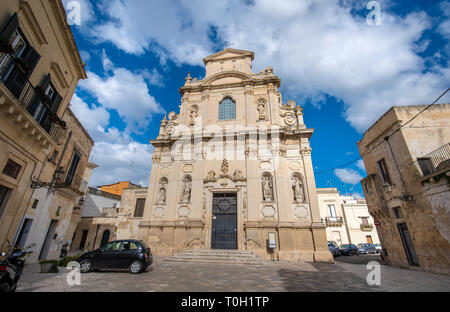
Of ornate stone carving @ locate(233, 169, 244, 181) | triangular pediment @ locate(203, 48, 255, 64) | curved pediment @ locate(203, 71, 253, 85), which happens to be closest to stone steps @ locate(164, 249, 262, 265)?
ornate stone carving @ locate(233, 169, 244, 181)

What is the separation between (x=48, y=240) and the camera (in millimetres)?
11203

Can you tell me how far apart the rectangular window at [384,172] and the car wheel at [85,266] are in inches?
597

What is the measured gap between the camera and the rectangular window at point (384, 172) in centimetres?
1172

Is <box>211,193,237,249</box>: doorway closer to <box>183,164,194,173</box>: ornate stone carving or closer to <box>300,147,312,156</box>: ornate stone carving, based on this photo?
<box>183,164,194,173</box>: ornate stone carving

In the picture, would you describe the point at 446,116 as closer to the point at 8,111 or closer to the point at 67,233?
the point at 8,111

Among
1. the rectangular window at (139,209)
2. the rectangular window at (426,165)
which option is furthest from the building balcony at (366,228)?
the rectangular window at (139,209)

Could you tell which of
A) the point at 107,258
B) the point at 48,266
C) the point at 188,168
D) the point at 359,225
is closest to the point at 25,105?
the point at 48,266

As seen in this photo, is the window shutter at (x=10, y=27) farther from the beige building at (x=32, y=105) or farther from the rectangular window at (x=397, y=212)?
the rectangular window at (x=397, y=212)

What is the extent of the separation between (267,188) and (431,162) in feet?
28.0

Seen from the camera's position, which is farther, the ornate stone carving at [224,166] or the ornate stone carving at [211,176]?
the ornate stone carving at [224,166]

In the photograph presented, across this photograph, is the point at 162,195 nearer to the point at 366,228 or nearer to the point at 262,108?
the point at 262,108

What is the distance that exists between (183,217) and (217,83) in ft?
40.2
